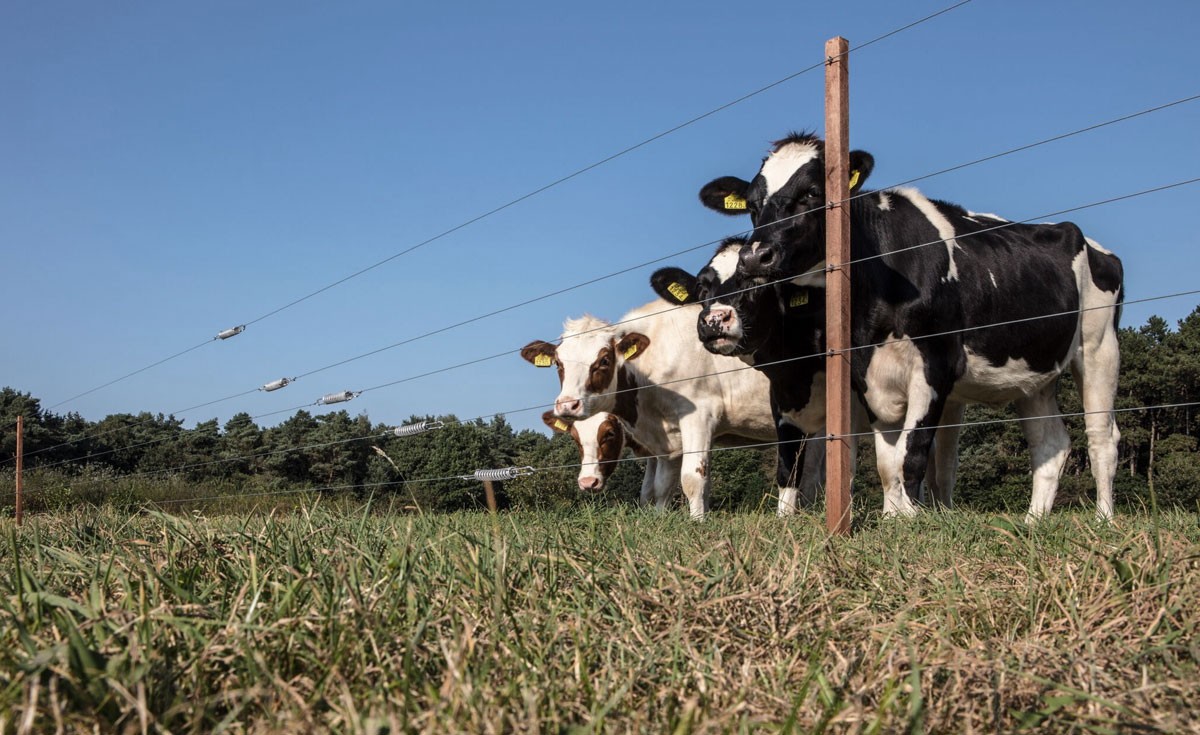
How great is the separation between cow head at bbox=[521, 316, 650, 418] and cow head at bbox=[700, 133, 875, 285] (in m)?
2.91

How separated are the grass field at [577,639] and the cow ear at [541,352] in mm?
7495

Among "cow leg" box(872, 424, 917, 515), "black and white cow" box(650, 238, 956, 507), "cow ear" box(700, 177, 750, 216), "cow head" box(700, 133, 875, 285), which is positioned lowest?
"cow leg" box(872, 424, 917, 515)

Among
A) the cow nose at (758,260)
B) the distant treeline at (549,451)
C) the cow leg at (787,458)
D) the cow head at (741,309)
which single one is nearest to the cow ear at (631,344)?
the cow head at (741,309)

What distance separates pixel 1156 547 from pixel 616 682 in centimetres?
213

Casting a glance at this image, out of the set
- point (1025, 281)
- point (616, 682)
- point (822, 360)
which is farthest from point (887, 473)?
point (616, 682)

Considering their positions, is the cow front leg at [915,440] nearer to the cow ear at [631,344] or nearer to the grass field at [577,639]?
the grass field at [577,639]

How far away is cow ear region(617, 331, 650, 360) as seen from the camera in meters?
10.7

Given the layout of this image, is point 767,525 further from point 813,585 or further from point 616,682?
point 616,682

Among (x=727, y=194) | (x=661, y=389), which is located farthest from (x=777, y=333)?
(x=661, y=389)

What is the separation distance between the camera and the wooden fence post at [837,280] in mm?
5996

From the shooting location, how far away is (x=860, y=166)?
7.78 metres

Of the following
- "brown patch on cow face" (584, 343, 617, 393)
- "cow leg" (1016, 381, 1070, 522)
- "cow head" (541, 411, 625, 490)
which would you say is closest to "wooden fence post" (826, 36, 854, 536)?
"cow leg" (1016, 381, 1070, 522)

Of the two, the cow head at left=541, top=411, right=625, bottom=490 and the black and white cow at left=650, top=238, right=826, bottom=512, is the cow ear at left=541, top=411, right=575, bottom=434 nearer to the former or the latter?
the cow head at left=541, top=411, right=625, bottom=490

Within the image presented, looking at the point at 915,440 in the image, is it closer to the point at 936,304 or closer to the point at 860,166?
the point at 936,304
